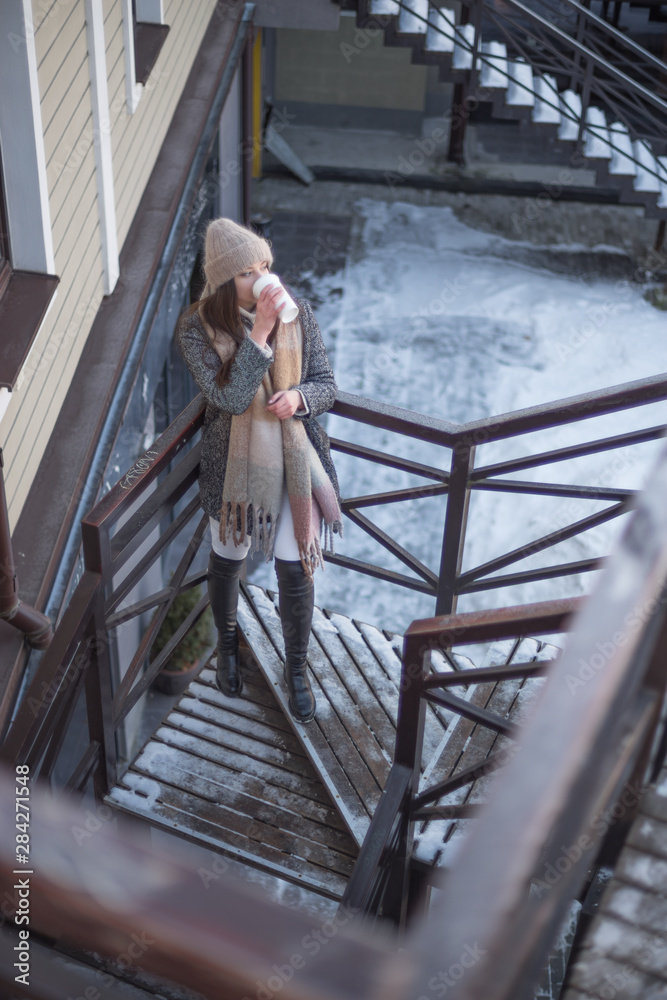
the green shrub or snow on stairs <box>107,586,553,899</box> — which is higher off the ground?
A: snow on stairs <box>107,586,553,899</box>

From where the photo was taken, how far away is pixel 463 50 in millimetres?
9734

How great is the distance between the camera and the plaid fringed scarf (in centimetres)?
336

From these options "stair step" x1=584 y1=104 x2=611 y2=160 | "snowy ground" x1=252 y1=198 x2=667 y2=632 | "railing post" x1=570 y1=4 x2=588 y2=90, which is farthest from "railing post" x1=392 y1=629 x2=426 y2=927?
"stair step" x1=584 y1=104 x2=611 y2=160

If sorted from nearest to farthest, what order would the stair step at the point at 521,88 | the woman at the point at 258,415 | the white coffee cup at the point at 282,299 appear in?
the white coffee cup at the point at 282,299 → the woman at the point at 258,415 → the stair step at the point at 521,88

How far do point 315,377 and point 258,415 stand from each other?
0.27m

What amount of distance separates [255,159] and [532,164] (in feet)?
13.7

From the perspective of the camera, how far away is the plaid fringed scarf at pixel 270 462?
336 centimetres

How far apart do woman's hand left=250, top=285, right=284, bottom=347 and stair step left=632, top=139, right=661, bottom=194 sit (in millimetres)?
8199

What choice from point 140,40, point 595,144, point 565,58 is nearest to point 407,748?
point 140,40

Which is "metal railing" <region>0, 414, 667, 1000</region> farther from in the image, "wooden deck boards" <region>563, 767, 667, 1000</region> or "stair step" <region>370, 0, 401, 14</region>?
"stair step" <region>370, 0, 401, 14</region>

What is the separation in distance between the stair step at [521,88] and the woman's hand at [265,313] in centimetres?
739

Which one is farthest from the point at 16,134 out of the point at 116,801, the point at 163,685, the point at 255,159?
the point at 255,159

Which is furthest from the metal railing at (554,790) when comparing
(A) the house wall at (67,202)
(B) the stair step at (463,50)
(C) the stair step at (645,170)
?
(C) the stair step at (645,170)

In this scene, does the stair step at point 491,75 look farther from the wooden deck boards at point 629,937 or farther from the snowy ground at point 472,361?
the wooden deck boards at point 629,937
